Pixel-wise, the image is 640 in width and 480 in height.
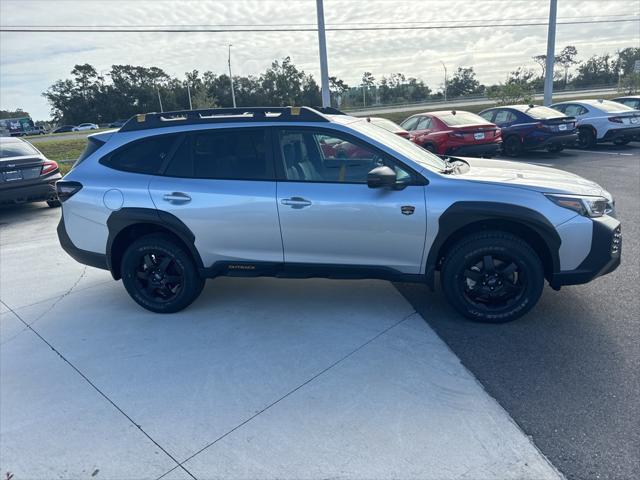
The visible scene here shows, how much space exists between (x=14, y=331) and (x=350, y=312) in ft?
10.1

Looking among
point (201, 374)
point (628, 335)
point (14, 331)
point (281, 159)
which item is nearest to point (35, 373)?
point (14, 331)

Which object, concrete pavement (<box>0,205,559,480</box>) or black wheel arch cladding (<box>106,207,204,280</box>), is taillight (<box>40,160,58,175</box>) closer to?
concrete pavement (<box>0,205,559,480</box>)

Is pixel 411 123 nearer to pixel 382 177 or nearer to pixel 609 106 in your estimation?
pixel 609 106

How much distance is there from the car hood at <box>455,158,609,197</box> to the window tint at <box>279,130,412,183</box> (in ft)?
2.50

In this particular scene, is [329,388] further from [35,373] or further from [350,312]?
[35,373]

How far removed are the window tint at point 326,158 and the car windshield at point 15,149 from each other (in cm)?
750

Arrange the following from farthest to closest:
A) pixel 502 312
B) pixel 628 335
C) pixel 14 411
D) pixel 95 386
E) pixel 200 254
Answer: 1. pixel 200 254
2. pixel 502 312
3. pixel 628 335
4. pixel 95 386
5. pixel 14 411

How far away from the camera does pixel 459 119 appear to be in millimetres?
12414

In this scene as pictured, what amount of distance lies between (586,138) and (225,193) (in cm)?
1395

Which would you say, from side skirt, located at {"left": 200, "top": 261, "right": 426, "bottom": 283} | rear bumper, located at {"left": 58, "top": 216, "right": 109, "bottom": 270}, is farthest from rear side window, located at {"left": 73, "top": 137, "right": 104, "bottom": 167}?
side skirt, located at {"left": 200, "top": 261, "right": 426, "bottom": 283}

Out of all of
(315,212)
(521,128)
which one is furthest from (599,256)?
(521,128)

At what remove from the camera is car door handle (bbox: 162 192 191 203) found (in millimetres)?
4107

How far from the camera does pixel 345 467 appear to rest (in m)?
2.47

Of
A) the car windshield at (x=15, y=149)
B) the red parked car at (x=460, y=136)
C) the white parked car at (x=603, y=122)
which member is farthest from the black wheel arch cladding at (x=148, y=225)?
the white parked car at (x=603, y=122)
